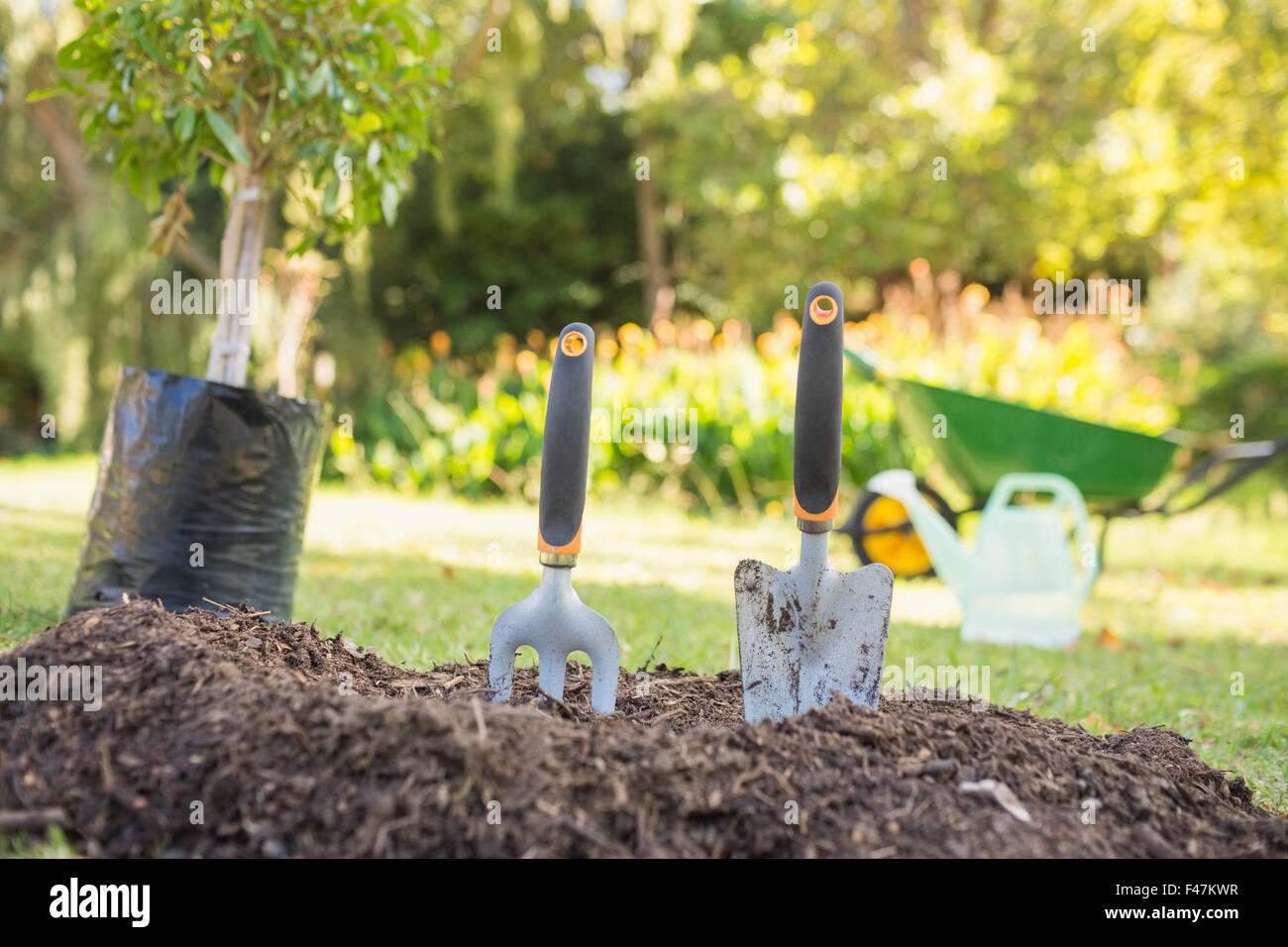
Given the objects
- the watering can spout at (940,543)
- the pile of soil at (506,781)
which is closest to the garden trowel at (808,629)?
the pile of soil at (506,781)

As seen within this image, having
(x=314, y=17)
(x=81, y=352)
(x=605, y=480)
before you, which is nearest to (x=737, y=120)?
(x=605, y=480)

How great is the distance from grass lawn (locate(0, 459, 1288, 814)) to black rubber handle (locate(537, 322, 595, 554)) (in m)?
0.55

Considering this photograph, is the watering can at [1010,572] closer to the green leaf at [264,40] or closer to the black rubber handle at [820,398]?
the black rubber handle at [820,398]

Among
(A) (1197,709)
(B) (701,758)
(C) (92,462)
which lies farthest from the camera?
(C) (92,462)

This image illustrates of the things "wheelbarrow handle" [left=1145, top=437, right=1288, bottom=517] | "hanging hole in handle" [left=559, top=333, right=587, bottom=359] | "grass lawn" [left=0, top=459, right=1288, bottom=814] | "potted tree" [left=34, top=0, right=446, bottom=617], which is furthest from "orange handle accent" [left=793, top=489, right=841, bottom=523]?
"wheelbarrow handle" [left=1145, top=437, right=1288, bottom=517]

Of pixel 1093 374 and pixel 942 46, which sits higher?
pixel 942 46

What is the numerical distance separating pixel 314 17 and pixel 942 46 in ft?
33.1

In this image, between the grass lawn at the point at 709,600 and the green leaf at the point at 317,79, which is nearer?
the green leaf at the point at 317,79

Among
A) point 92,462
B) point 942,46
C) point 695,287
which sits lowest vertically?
point 92,462

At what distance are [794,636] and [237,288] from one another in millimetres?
1639

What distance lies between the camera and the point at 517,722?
131 cm

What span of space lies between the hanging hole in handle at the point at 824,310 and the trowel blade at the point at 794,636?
0.41m

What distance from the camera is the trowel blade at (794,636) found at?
164 centimetres

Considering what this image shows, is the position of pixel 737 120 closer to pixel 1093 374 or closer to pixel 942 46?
pixel 942 46
